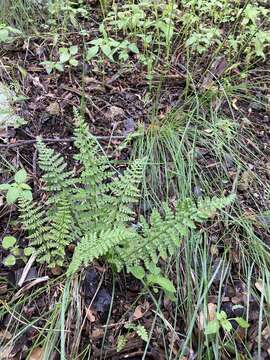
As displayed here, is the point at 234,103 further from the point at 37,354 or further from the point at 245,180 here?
the point at 37,354

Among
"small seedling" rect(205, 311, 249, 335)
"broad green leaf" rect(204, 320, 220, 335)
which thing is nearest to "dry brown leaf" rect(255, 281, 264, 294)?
"small seedling" rect(205, 311, 249, 335)

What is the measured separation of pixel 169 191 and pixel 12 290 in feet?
3.05

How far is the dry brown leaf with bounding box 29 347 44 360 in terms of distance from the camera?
1657mm

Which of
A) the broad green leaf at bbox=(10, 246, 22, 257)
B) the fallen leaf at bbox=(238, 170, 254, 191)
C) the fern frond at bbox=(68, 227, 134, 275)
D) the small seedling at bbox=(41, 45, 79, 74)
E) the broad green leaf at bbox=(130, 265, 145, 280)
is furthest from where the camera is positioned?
the small seedling at bbox=(41, 45, 79, 74)

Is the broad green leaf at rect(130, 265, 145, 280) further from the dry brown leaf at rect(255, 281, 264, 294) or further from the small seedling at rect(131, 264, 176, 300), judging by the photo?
the dry brown leaf at rect(255, 281, 264, 294)

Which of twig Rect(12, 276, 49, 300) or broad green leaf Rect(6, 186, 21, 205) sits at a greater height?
broad green leaf Rect(6, 186, 21, 205)

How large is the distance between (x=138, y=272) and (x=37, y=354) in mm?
515

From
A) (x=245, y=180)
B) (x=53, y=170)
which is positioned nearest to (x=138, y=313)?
(x=53, y=170)

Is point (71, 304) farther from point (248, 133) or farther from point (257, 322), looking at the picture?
point (248, 133)

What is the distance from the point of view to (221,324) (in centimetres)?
177

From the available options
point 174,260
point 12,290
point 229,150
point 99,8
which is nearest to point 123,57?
point 99,8

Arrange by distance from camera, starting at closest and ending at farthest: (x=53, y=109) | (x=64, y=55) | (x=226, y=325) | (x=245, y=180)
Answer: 1. (x=226, y=325)
2. (x=245, y=180)
3. (x=53, y=109)
4. (x=64, y=55)

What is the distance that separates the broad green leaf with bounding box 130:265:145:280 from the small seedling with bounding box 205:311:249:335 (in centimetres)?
34

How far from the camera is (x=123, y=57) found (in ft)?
8.86
